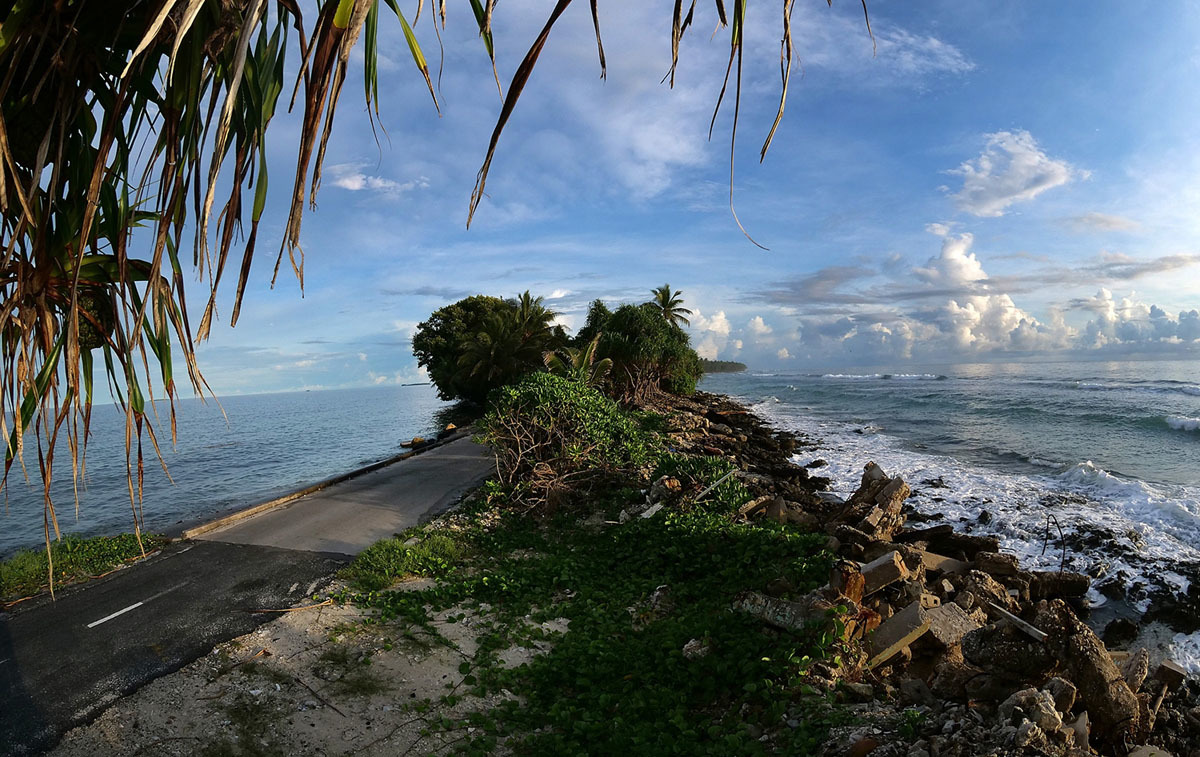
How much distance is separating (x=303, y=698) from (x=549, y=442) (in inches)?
284

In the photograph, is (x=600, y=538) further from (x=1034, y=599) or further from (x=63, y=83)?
(x=63, y=83)

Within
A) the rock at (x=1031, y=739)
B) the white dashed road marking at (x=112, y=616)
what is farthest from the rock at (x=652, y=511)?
the white dashed road marking at (x=112, y=616)

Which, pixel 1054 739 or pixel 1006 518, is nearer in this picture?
pixel 1054 739

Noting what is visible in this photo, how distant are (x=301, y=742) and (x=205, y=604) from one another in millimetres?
3757

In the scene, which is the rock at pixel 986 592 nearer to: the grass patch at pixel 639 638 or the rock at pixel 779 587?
the grass patch at pixel 639 638

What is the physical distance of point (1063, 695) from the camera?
14.3 ft

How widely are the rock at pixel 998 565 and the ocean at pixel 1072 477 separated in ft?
2.71

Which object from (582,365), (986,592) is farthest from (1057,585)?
(582,365)

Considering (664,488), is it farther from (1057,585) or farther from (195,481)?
(195,481)

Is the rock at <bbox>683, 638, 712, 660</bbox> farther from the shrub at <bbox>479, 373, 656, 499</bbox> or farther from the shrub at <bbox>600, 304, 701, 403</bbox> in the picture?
the shrub at <bbox>600, 304, 701, 403</bbox>

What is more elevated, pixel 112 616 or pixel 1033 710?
pixel 1033 710

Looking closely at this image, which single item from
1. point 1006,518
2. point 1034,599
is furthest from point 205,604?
point 1006,518

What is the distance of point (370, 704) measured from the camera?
5676 millimetres

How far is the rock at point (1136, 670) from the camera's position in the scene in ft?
17.7
